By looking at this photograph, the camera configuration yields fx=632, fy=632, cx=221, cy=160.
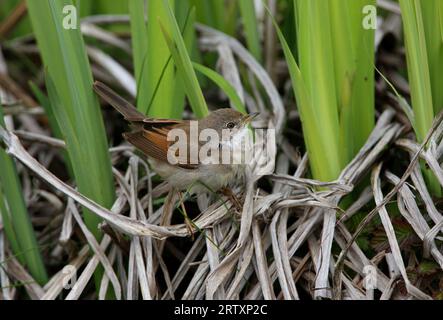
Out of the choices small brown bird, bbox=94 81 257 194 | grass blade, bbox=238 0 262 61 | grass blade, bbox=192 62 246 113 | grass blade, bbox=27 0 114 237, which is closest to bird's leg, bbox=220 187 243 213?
small brown bird, bbox=94 81 257 194

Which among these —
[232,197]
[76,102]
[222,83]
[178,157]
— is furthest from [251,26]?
[76,102]

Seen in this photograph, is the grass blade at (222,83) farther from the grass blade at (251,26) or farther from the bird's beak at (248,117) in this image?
the grass blade at (251,26)

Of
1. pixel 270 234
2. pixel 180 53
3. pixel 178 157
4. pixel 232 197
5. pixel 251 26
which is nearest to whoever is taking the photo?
pixel 180 53

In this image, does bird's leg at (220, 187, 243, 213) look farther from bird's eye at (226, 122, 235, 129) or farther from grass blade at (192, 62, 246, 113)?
grass blade at (192, 62, 246, 113)

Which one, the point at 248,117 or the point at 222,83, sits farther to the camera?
the point at 248,117

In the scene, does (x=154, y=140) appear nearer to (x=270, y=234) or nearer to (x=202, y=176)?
(x=202, y=176)

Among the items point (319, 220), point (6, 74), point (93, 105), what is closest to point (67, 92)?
point (93, 105)

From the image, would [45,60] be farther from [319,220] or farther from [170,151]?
[319,220]
